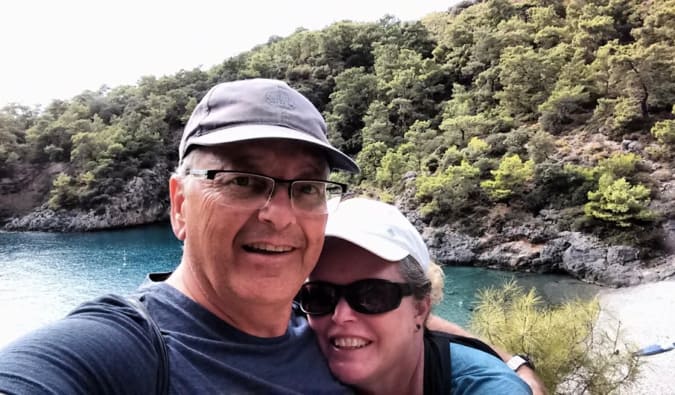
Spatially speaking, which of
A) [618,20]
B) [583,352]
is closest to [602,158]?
[618,20]

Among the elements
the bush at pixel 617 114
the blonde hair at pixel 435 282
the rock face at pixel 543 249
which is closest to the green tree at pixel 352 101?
the rock face at pixel 543 249

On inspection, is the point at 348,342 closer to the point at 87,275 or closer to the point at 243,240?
the point at 243,240

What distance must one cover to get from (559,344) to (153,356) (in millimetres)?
4884

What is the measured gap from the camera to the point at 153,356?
24.7 inches

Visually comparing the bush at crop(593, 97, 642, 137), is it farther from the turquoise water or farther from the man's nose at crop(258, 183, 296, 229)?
the man's nose at crop(258, 183, 296, 229)

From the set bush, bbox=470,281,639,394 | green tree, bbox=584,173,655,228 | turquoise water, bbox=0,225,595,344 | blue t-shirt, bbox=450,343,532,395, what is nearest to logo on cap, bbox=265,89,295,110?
blue t-shirt, bbox=450,343,532,395

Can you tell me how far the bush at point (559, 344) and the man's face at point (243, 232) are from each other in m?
4.41

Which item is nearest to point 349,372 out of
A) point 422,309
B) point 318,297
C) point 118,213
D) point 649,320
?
point 318,297

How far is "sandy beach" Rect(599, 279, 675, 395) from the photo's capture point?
710 centimetres

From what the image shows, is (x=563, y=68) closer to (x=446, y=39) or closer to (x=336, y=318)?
(x=446, y=39)

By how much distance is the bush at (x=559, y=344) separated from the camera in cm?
461

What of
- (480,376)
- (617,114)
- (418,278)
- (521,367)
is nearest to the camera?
(480,376)

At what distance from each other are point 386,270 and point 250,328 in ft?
1.28

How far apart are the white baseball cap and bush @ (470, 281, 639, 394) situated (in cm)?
404
